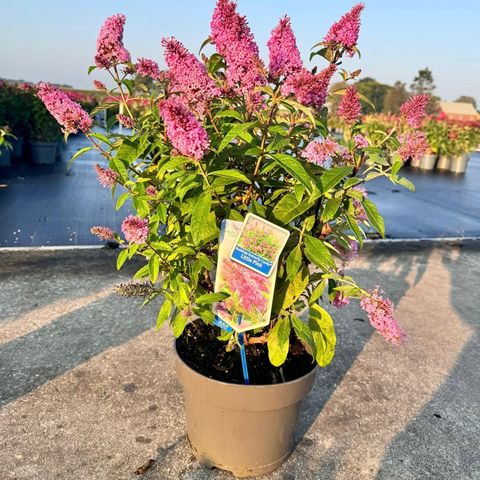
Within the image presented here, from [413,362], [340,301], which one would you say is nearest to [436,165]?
[413,362]

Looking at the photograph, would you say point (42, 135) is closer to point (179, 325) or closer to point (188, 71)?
point (179, 325)

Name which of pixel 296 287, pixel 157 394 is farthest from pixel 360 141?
pixel 157 394

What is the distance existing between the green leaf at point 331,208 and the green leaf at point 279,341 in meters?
0.47

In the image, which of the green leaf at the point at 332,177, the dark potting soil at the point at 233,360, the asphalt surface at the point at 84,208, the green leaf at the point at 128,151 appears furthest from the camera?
the asphalt surface at the point at 84,208

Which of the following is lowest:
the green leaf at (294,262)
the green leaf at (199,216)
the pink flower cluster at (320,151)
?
the green leaf at (294,262)

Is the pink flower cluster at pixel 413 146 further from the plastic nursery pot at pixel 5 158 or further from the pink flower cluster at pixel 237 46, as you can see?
the plastic nursery pot at pixel 5 158

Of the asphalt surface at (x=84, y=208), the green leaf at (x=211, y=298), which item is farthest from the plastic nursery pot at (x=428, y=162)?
the green leaf at (x=211, y=298)

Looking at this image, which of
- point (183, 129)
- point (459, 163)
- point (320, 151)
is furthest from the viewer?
point (459, 163)

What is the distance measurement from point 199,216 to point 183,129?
307mm

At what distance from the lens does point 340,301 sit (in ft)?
6.91

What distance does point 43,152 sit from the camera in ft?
34.2

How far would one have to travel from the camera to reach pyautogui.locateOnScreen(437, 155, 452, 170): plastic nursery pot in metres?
14.9

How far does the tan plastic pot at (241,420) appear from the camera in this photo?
196 cm

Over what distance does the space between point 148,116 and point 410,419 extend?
Answer: 2170 mm
